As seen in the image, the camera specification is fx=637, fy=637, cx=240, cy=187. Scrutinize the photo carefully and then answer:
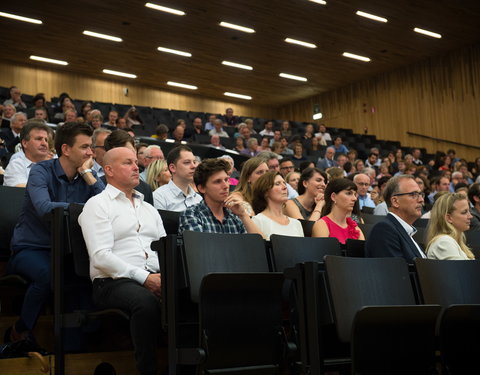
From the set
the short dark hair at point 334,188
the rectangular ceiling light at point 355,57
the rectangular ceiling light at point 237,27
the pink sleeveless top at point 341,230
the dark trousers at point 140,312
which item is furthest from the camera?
the rectangular ceiling light at point 355,57

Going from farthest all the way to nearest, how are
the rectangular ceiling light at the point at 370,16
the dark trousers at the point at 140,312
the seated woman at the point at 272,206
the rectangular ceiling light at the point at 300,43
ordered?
1. the rectangular ceiling light at the point at 300,43
2. the rectangular ceiling light at the point at 370,16
3. the seated woman at the point at 272,206
4. the dark trousers at the point at 140,312

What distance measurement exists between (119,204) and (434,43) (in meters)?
11.4

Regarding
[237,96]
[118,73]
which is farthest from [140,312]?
[237,96]

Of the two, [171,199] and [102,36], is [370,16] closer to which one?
[102,36]

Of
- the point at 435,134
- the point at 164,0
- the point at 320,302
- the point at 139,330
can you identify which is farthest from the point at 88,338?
the point at 435,134

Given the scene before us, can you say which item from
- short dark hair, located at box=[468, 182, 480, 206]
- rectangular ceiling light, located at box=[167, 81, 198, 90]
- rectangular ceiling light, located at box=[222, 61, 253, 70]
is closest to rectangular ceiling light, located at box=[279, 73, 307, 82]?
rectangular ceiling light, located at box=[222, 61, 253, 70]

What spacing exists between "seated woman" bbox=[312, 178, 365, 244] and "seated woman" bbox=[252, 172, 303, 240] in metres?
0.28

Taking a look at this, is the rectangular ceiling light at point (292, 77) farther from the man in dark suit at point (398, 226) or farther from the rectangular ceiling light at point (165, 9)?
the man in dark suit at point (398, 226)

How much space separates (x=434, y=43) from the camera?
42.5 ft

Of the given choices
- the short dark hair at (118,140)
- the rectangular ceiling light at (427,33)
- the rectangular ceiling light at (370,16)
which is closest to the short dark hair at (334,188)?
the short dark hair at (118,140)

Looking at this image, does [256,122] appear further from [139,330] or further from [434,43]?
[139,330]

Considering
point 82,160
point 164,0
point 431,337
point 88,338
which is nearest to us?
point 431,337

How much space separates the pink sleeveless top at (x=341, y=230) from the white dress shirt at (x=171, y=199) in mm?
923

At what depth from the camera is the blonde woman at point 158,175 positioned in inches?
186
